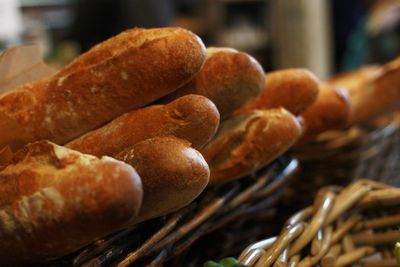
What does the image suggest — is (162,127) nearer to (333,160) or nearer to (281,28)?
(333,160)

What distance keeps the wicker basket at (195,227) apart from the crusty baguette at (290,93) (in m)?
0.10

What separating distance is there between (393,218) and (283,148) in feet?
0.63

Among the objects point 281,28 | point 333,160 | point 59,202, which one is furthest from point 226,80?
point 281,28

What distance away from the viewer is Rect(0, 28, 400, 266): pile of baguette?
569 mm

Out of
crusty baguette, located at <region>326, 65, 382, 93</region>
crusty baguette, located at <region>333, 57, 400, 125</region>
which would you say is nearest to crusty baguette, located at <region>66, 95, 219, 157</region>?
crusty baguette, located at <region>333, 57, 400, 125</region>

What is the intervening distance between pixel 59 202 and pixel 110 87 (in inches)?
9.4

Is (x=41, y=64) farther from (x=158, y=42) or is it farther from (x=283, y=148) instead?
(x=283, y=148)

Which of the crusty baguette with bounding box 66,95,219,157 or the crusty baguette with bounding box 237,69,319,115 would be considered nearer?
the crusty baguette with bounding box 66,95,219,157

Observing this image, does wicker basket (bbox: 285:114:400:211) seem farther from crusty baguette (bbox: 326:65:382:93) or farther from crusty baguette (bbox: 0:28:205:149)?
crusty baguette (bbox: 0:28:205:149)

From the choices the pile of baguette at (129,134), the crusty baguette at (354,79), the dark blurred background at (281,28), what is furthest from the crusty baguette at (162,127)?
the dark blurred background at (281,28)

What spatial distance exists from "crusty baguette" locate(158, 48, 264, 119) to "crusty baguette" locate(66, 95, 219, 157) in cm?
9

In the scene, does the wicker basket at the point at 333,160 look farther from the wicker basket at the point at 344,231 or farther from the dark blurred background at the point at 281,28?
the dark blurred background at the point at 281,28

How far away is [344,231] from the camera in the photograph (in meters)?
0.80

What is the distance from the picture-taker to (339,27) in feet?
10.3
